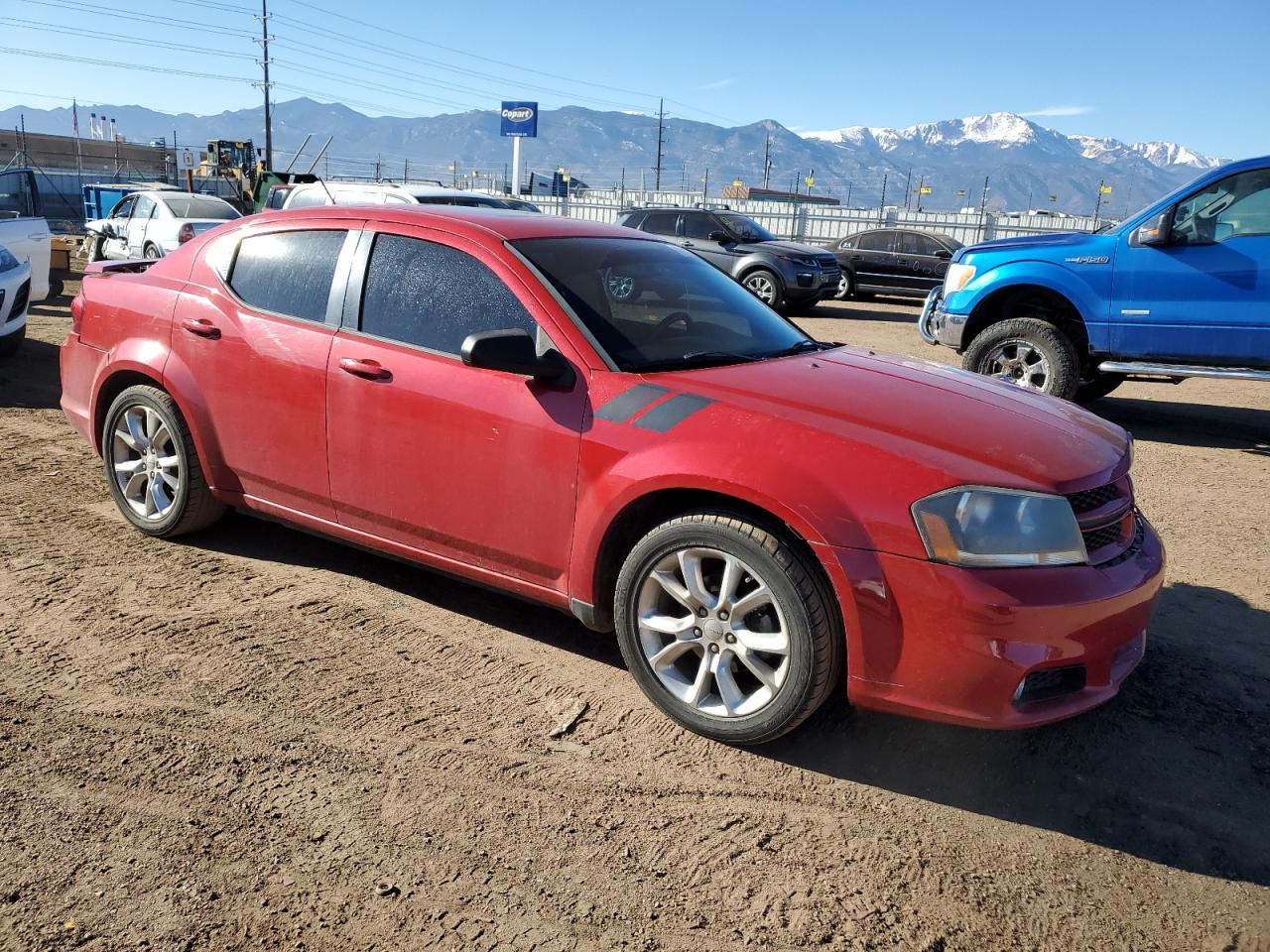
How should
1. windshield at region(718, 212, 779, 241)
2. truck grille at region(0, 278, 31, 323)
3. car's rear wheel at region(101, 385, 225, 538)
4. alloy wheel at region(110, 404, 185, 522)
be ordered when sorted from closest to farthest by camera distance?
1. car's rear wheel at region(101, 385, 225, 538)
2. alloy wheel at region(110, 404, 185, 522)
3. truck grille at region(0, 278, 31, 323)
4. windshield at region(718, 212, 779, 241)

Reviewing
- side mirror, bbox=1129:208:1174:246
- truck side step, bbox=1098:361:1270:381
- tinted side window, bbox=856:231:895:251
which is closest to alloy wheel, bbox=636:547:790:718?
truck side step, bbox=1098:361:1270:381

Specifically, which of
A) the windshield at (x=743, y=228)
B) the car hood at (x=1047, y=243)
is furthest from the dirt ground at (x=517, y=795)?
the windshield at (x=743, y=228)

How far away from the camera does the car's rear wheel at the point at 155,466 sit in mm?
4434

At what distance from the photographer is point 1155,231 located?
7.74 meters

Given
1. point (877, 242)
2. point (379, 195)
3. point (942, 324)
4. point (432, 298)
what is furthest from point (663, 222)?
point (432, 298)

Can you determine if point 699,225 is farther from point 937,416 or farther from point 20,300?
point 937,416

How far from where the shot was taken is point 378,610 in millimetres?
4082

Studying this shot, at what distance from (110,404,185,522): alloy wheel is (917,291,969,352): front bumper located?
6.68m

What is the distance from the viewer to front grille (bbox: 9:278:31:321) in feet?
28.9

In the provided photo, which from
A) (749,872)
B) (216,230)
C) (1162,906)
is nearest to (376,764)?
(749,872)

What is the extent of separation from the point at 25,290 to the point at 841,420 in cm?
864

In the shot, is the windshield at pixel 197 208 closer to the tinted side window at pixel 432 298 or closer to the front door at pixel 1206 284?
the front door at pixel 1206 284

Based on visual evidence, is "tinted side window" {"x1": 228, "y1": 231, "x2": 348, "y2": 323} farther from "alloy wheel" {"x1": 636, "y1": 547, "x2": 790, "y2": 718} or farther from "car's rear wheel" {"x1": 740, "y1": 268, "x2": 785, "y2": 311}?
"car's rear wheel" {"x1": 740, "y1": 268, "x2": 785, "y2": 311}

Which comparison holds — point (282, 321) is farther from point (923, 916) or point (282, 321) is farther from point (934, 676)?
point (923, 916)
